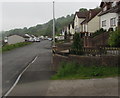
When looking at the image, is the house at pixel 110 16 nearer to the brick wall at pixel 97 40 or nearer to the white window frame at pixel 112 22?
the white window frame at pixel 112 22

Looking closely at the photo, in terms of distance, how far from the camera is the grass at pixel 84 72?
11.4 m

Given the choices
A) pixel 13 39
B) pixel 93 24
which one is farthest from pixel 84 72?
pixel 13 39

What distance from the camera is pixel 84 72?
479 inches

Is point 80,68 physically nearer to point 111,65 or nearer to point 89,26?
point 111,65

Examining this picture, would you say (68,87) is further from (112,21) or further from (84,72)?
(112,21)

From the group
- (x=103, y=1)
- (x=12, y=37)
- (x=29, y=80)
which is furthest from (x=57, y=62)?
(x=12, y=37)

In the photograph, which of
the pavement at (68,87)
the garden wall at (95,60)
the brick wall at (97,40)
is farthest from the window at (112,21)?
the pavement at (68,87)

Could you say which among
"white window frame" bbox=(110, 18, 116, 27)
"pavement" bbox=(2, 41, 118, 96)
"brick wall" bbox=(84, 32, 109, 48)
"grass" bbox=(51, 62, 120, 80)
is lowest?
"pavement" bbox=(2, 41, 118, 96)

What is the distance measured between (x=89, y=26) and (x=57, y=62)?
121 ft

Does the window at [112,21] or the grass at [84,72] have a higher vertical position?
the window at [112,21]

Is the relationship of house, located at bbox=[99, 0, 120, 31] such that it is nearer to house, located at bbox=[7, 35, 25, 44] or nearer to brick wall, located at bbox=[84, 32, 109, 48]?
brick wall, located at bbox=[84, 32, 109, 48]

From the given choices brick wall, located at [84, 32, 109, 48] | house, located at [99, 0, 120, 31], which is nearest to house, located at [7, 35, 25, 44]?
house, located at [99, 0, 120, 31]

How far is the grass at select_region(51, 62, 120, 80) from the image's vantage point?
11.4 metres

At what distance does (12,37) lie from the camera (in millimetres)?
86625
